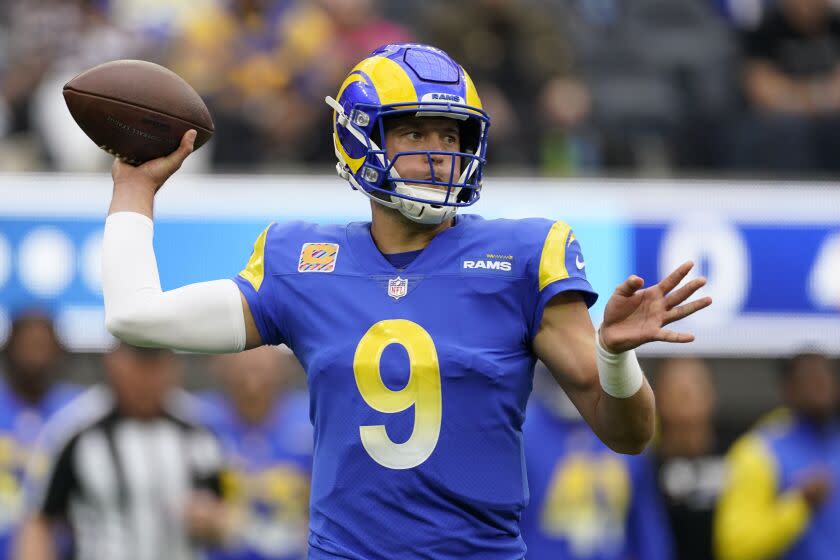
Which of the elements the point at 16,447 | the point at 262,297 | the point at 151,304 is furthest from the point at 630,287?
the point at 16,447

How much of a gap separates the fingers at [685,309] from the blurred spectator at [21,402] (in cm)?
433

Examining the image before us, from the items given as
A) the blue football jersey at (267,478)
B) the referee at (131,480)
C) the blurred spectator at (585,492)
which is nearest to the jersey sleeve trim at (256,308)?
the referee at (131,480)

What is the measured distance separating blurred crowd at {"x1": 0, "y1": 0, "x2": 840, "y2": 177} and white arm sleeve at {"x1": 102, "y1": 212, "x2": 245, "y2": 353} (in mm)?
4018

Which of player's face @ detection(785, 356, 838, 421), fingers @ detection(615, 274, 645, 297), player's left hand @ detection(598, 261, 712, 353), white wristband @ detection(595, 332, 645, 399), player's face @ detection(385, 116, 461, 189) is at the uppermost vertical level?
player's face @ detection(385, 116, 461, 189)

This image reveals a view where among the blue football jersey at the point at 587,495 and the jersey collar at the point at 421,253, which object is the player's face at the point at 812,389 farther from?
the jersey collar at the point at 421,253

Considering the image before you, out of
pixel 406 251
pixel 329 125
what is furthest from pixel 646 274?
pixel 406 251

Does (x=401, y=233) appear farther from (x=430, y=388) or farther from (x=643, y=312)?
(x=643, y=312)

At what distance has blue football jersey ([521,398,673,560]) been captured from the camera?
21.3 feet

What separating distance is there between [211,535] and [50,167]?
2440 mm

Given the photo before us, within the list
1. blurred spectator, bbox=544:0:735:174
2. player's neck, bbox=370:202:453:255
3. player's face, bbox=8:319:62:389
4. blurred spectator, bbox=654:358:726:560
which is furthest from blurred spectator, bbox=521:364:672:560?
player's neck, bbox=370:202:453:255

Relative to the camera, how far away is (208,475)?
6312 millimetres

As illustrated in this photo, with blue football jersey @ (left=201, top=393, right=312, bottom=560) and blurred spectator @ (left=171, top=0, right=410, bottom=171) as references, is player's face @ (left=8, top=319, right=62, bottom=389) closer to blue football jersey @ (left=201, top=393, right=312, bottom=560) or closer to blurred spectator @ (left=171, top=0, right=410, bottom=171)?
blue football jersey @ (left=201, top=393, right=312, bottom=560)

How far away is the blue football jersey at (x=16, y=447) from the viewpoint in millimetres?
A: 6613

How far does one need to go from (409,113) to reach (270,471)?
11.5 ft
